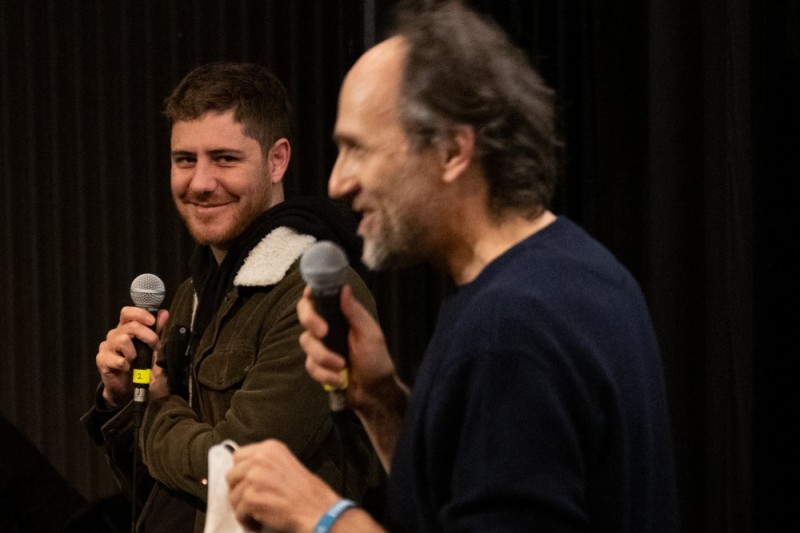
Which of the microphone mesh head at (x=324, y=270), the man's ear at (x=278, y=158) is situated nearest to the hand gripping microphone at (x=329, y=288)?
the microphone mesh head at (x=324, y=270)

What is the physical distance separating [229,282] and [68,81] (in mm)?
1929

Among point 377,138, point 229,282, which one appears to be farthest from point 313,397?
point 377,138

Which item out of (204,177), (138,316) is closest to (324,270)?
(138,316)

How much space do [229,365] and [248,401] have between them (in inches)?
4.9

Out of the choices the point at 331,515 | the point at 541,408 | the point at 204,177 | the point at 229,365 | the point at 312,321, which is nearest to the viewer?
the point at 541,408

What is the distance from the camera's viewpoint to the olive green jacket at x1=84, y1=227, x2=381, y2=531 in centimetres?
175

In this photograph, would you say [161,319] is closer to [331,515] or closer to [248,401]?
[248,401]

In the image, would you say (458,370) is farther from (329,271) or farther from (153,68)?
(153,68)

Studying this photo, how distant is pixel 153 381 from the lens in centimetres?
194

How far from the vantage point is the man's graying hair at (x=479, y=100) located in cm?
120

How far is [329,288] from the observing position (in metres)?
1.28

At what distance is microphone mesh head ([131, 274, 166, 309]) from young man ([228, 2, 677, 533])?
66 cm

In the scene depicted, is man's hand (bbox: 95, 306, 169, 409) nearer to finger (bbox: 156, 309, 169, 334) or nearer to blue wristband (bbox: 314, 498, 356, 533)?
finger (bbox: 156, 309, 169, 334)

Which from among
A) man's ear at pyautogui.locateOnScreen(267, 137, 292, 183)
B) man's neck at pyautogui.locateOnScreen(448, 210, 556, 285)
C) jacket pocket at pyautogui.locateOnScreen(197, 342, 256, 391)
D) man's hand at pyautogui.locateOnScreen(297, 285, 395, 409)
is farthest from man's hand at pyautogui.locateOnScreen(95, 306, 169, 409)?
man's neck at pyautogui.locateOnScreen(448, 210, 556, 285)
